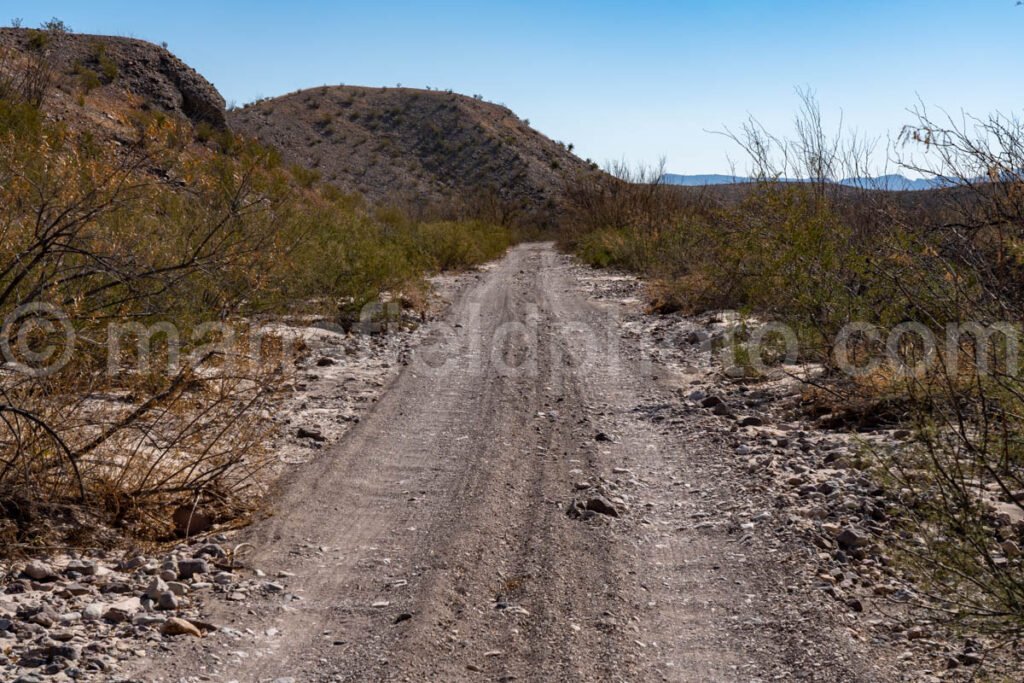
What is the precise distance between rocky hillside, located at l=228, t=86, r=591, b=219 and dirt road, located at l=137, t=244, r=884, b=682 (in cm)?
5565

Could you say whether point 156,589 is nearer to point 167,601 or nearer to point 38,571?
point 167,601

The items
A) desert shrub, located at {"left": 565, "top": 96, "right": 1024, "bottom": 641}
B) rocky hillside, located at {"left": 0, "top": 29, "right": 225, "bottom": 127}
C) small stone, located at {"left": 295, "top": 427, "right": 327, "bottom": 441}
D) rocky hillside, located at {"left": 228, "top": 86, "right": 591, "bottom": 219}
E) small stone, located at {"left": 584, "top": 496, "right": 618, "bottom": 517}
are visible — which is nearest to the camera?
desert shrub, located at {"left": 565, "top": 96, "right": 1024, "bottom": 641}

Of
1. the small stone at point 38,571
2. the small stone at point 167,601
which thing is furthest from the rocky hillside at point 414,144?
the small stone at point 167,601

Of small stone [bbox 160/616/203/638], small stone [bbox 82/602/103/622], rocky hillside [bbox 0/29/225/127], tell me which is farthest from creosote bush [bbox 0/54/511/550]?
rocky hillside [bbox 0/29/225/127]

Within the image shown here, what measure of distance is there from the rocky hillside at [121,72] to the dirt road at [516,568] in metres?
22.4

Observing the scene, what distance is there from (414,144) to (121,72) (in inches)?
1864

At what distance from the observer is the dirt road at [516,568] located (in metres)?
3.63

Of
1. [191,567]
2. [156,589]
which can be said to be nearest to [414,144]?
[191,567]

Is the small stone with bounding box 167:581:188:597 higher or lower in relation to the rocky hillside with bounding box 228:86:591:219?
lower

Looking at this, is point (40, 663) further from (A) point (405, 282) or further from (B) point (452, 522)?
(A) point (405, 282)

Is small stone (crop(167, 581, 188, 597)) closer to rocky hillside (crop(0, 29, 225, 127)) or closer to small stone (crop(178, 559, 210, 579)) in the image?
small stone (crop(178, 559, 210, 579))

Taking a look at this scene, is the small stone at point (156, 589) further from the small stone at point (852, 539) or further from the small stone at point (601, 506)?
the small stone at point (852, 539)

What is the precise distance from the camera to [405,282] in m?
15.2

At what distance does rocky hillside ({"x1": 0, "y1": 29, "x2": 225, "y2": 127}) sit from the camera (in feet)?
91.2
